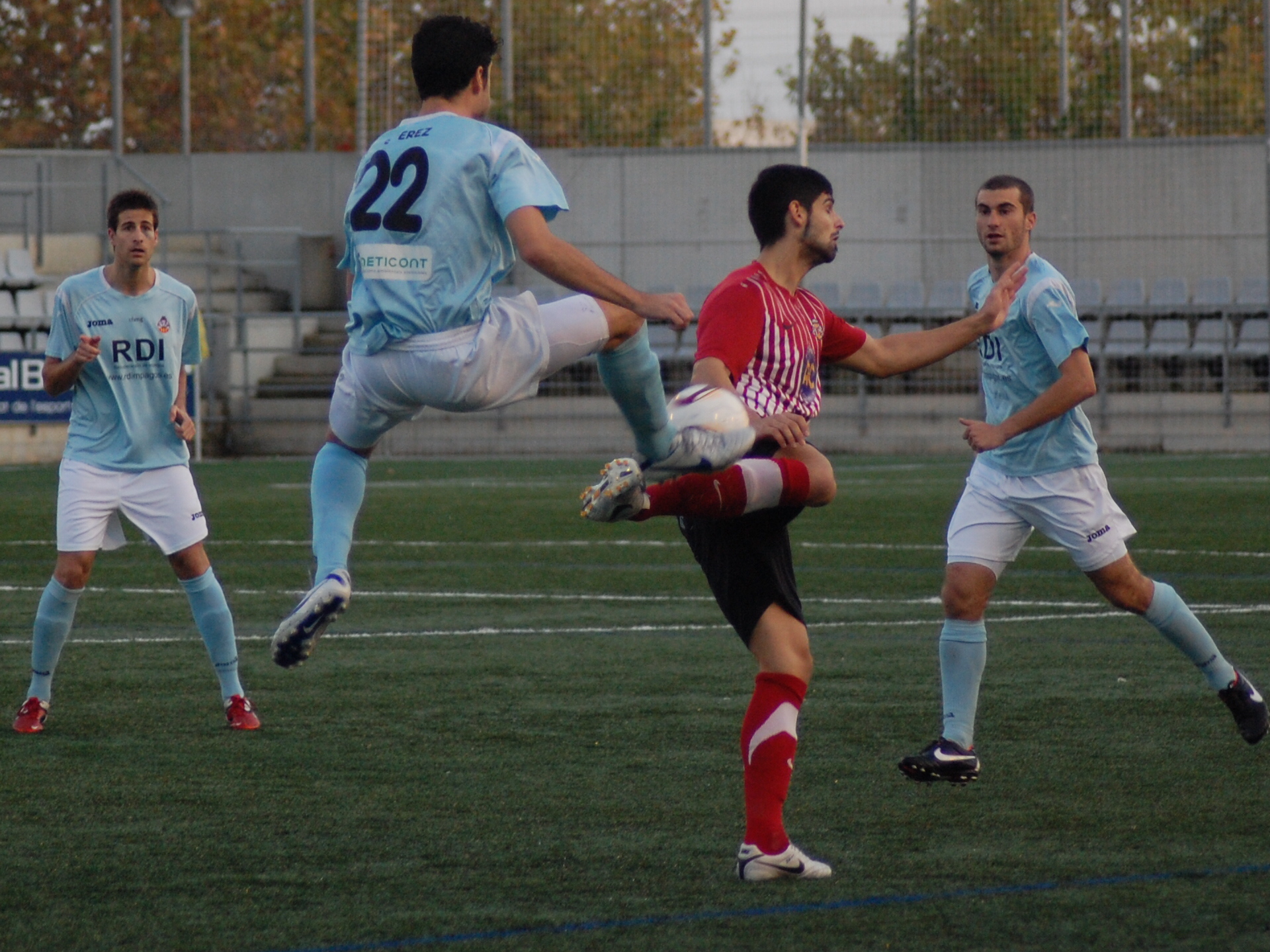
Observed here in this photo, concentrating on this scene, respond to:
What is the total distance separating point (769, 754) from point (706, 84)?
79.7ft

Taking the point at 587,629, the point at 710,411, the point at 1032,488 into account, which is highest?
the point at 710,411

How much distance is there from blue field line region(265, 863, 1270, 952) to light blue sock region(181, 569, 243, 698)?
3.11 metres

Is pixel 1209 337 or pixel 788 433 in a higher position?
pixel 1209 337

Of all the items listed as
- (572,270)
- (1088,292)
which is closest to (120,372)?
(572,270)

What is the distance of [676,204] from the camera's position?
93.4 feet

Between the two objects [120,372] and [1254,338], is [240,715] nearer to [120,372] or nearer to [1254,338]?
[120,372]

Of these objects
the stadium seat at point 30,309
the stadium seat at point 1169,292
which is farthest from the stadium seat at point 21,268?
Answer: the stadium seat at point 1169,292

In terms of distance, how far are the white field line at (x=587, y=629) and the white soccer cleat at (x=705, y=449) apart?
16.0 ft

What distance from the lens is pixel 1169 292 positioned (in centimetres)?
2661

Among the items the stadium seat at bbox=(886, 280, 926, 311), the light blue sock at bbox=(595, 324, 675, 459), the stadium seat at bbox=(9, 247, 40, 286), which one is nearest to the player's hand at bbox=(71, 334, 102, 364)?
the light blue sock at bbox=(595, 324, 675, 459)

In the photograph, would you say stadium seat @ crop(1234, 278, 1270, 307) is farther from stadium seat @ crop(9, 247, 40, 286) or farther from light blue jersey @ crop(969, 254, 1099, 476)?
light blue jersey @ crop(969, 254, 1099, 476)

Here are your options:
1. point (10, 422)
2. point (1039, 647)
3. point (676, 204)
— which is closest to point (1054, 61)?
point (676, 204)

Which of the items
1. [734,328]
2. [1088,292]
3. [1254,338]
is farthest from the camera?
[1088,292]

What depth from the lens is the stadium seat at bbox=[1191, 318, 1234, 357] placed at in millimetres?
25312
